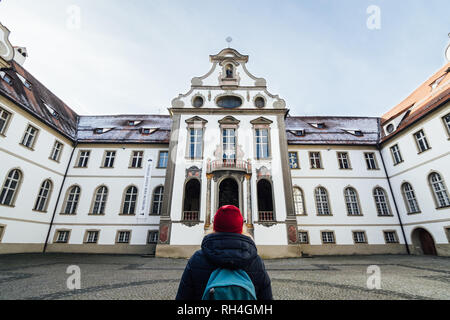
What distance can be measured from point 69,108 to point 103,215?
13.6m

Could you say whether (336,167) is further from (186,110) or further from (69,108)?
(69,108)

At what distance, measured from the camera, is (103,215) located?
17.8m

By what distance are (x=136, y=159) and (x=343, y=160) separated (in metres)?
19.3

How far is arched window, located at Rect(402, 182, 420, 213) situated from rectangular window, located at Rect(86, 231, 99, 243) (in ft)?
82.5

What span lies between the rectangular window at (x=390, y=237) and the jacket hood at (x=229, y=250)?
2108 centimetres

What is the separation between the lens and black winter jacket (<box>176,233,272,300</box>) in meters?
1.65

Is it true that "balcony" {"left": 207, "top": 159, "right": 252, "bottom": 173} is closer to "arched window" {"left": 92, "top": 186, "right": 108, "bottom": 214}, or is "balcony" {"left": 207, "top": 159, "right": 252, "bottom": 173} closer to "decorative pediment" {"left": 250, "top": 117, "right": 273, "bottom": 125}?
"decorative pediment" {"left": 250, "top": 117, "right": 273, "bottom": 125}

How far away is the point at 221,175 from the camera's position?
15508 mm

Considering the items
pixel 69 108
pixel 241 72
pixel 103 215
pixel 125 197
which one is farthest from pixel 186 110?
pixel 69 108

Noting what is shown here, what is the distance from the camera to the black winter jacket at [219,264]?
1648mm

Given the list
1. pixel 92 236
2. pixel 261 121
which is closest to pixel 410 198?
pixel 261 121

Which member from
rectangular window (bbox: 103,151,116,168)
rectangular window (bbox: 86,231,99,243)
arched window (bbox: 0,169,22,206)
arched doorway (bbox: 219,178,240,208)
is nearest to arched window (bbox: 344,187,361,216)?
arched doorway (bbox: 219,178,240,208)

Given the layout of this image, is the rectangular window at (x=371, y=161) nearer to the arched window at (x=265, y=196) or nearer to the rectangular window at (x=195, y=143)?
the arched window at (x=265, y=196)

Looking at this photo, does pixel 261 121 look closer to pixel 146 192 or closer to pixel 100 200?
pixel 146 192
